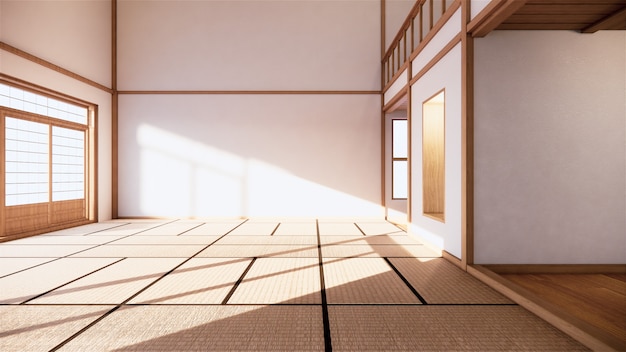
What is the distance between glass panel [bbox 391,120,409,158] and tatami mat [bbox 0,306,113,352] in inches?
216

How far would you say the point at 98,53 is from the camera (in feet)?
19.5

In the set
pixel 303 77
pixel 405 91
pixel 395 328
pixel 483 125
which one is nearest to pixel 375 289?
pixel 395 328

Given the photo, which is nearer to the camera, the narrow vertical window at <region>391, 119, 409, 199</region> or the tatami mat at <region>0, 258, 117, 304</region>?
the tatami mat at <region>0, 258, 117, 304</region>

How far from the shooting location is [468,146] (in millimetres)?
2701

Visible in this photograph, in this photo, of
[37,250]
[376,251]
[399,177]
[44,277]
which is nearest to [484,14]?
[376,251]

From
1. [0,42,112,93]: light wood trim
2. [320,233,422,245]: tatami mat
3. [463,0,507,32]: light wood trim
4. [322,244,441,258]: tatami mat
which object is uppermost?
[0,42,112,93]: light wood trim

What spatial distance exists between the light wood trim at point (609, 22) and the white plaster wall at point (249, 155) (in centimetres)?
378

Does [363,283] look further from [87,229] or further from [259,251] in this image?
[87,229]

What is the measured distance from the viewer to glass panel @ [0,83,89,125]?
13.9 ft

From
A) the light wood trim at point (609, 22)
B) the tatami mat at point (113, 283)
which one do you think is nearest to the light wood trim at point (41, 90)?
the tatami mat at point (113, 283)

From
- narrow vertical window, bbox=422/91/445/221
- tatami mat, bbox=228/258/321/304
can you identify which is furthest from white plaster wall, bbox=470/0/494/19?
tatami mat, bbox=228/258/321/304

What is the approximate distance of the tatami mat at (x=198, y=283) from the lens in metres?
2.08

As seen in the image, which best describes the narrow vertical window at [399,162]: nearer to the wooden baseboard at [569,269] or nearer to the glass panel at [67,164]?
the wooden baseboard at [569,269]

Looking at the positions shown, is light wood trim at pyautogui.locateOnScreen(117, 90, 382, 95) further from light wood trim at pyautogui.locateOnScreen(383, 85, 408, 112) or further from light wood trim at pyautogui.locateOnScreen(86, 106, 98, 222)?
light wood trim at pyautogui.locateOnScreen(86, 106, 98, 222)
